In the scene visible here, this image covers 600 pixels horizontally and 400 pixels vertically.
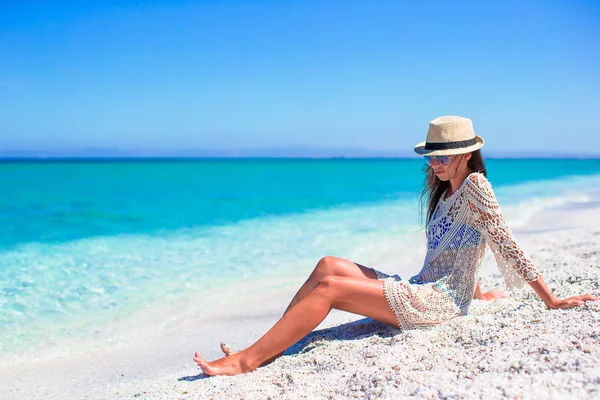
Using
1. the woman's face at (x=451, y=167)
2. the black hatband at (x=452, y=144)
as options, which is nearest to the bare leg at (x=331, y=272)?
the woman's face at (x=451, y=167)

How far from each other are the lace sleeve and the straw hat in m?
0.20

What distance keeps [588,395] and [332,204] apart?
1723cm

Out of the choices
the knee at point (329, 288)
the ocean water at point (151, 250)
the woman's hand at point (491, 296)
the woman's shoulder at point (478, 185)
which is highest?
the woman's shoulder at point (478, 185)

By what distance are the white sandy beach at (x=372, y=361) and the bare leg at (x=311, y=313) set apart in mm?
102

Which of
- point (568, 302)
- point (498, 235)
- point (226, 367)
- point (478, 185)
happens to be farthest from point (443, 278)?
point (226, 367)

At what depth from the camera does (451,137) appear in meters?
3.43

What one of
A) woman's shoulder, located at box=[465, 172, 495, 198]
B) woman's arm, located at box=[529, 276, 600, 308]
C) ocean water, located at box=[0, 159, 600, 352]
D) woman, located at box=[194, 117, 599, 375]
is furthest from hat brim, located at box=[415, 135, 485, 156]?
ocean water, located at box=[0, 159, 600, 352]

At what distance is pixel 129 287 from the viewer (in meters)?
6.89

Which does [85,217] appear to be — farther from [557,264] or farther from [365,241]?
[557,264]

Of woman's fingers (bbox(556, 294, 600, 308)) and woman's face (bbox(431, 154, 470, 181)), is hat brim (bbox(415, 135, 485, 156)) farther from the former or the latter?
woman's fingers (bbox(556, 294, 600, 308))

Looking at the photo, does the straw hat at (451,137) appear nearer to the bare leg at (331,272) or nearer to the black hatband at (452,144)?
the black hatband at (452,144)

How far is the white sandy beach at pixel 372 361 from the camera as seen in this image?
251cm

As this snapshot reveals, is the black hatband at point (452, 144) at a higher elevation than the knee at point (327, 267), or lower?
higher

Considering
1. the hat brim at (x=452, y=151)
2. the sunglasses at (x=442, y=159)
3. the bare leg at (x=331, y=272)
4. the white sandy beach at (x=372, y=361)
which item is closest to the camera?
the white sandy beach at (x=372, y=361)
